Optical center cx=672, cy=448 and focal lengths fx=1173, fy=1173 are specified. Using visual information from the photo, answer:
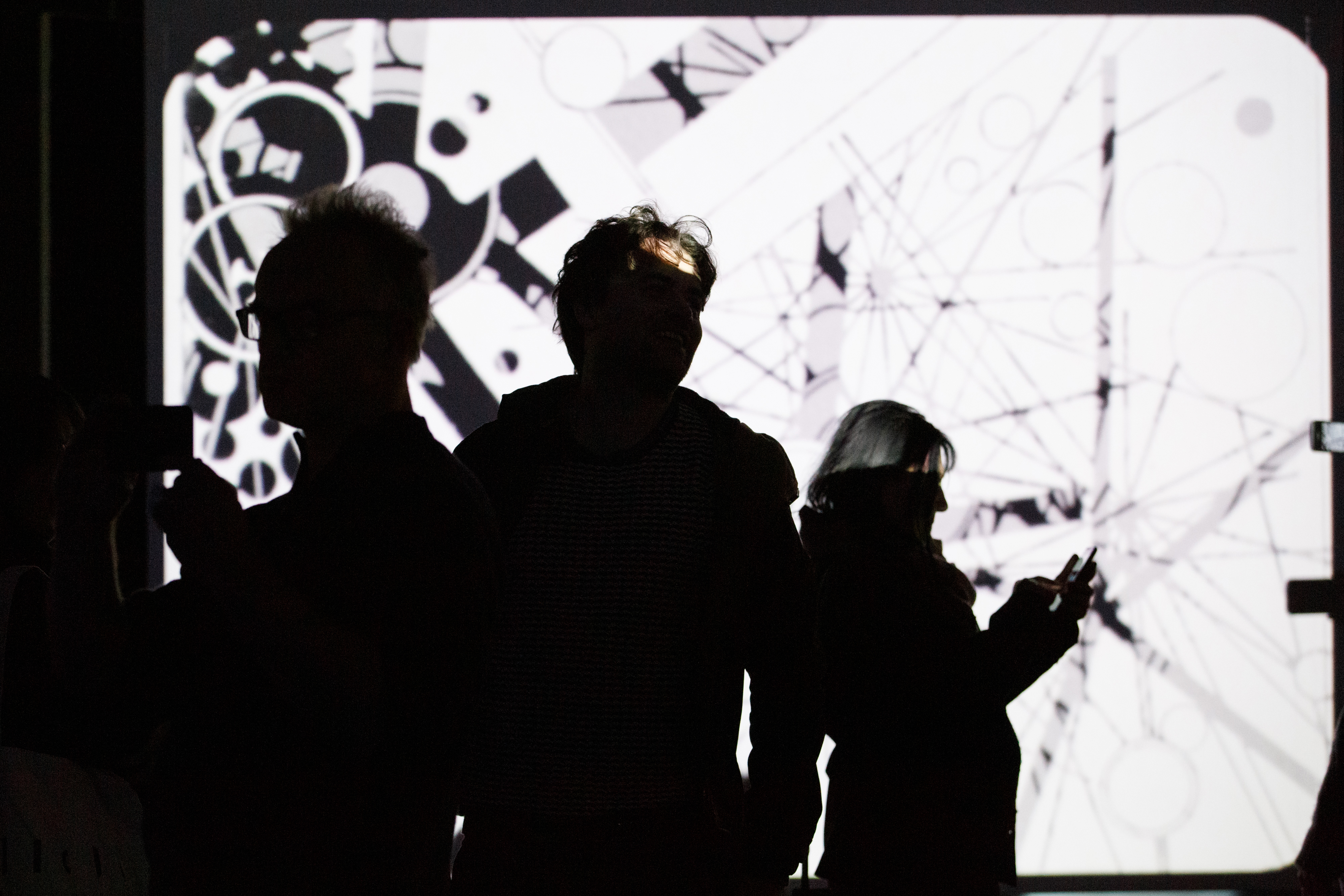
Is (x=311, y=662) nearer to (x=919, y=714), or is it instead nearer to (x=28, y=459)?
(x=28, y=459)

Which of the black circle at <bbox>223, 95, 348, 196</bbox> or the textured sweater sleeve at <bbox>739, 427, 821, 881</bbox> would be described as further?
the black circle at <bbox>223, 95, 348, 196</bbox>

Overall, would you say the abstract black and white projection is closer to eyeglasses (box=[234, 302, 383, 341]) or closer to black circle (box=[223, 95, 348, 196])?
black circle (box=[223, 95, 348, 196])

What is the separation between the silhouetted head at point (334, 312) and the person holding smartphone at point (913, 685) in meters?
1.04

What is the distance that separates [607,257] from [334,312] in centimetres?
68

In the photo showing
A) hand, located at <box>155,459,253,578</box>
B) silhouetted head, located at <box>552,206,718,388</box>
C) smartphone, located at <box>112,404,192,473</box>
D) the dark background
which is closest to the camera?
hand, located at <box>155,459,253,578</box>

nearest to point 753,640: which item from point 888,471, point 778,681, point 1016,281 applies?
point 778,681

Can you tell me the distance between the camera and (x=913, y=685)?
1.95 m

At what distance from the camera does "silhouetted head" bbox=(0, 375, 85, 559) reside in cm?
145

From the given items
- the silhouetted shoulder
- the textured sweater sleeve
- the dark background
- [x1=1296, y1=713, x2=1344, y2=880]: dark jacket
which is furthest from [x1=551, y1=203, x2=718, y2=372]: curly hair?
the dark background

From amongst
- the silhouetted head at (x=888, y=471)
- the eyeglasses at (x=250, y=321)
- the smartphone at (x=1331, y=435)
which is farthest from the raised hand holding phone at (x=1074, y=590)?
the eyeglasses at (x=250, y=321)

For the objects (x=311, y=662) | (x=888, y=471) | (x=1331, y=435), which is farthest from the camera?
(x=888, y=471)

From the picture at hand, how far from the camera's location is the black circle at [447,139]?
324 cm

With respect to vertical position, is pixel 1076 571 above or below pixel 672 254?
below

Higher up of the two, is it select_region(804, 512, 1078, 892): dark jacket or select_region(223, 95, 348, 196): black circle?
select_region(223, 95, 348, 196): black circle
